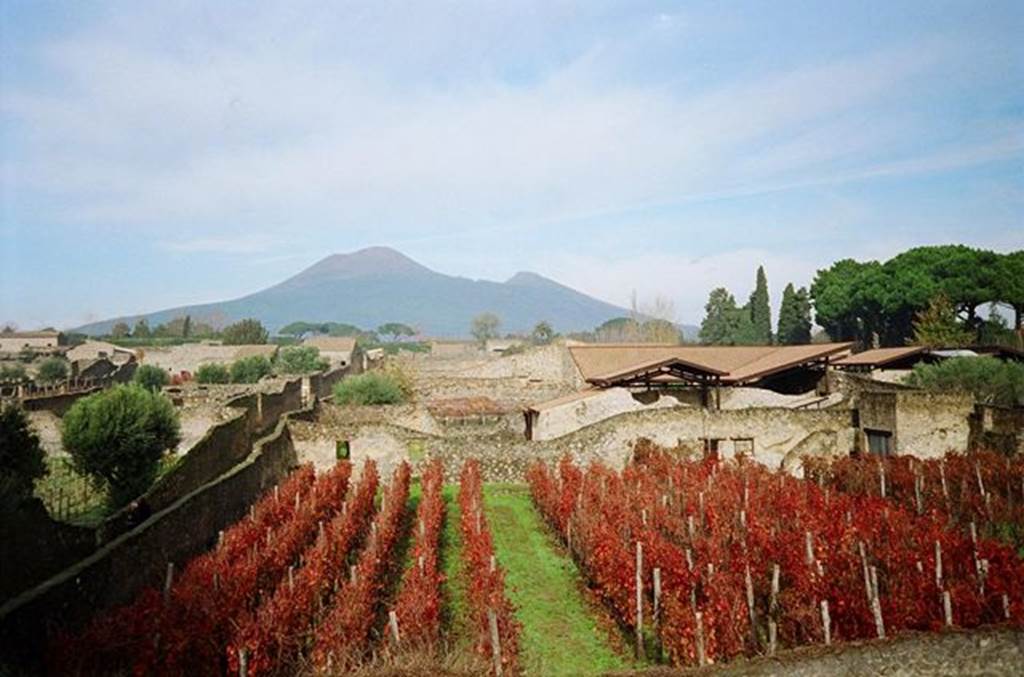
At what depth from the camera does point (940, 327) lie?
54406mm

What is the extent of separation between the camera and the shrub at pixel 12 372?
69.8m

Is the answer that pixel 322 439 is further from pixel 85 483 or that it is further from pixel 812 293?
pixel 812 293

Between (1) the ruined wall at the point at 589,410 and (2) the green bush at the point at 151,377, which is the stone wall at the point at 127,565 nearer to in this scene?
(1) the ruined wall at the point at 589,410

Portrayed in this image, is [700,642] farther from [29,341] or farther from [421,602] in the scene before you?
[29,341]

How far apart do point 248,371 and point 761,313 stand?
56.1m

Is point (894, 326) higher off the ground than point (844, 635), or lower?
higher

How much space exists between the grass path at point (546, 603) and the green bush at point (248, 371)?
5466cm

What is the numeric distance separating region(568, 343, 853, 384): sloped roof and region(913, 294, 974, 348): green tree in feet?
57.9

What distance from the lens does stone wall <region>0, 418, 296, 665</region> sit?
909cm

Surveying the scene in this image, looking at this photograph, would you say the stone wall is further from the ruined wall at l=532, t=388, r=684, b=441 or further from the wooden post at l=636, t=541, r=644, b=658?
the ruined wall at l=532, t=388, r=684, b=441

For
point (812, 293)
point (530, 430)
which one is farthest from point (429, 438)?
point (812, 293)

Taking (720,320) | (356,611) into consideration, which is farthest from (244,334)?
(356,611)

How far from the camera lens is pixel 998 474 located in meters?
20.8

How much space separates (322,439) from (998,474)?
20973 millimetres
